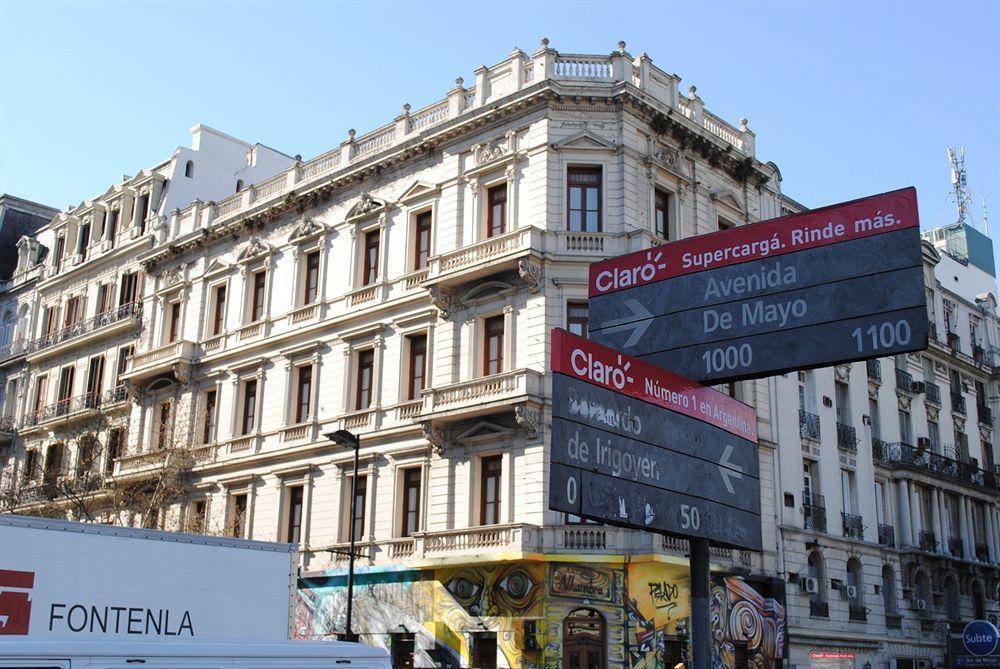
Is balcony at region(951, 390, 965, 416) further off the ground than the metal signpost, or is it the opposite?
balcony at region(951, 390, 965, 416)

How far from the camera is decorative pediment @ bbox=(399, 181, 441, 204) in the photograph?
Answer: 110ft

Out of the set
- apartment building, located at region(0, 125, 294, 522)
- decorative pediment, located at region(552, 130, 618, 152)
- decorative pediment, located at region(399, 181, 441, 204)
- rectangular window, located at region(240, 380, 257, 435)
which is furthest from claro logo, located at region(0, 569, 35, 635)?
apartment building, located at region(0, 125, 294, 522)

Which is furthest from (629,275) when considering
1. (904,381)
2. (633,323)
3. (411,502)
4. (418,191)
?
(904,381)

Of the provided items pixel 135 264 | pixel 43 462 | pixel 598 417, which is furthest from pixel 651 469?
pixel 43 462

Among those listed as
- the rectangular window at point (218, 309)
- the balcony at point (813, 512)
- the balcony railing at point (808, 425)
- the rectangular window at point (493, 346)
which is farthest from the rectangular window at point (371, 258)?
the balcony at point (813, 512)

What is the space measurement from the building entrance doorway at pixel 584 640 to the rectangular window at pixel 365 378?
10.0m

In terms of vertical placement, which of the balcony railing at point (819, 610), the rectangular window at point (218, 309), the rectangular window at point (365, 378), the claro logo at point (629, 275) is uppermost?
the rectangular window at point (218, 309)

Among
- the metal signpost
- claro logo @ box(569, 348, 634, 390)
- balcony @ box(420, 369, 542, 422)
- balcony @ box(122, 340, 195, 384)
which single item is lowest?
the metal signpost

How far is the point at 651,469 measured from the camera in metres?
9.02

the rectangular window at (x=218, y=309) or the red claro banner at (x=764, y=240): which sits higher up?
the rectangular window at (x=218, y=309)

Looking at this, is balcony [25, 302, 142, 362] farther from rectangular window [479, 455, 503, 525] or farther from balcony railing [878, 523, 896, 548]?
balcony railing [878, 523, 896, 548]

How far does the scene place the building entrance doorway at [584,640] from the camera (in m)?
27.4

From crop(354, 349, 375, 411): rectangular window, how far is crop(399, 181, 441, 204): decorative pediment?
16.5 ft

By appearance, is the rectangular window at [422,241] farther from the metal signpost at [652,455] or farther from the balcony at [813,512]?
the metal signpost at [652,455]
